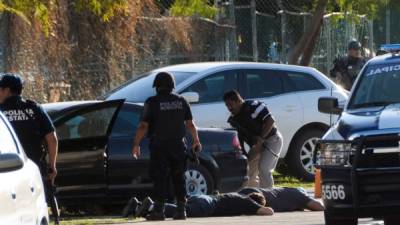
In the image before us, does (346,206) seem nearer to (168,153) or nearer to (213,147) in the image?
(168,153)

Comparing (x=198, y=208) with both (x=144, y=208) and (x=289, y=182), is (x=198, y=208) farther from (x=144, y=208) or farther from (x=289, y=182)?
(x=289, y=182)

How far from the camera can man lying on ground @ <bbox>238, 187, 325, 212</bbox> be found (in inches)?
609

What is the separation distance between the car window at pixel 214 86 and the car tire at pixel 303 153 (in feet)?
4.67

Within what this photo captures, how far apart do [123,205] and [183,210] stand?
1.79m

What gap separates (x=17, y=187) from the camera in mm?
8180

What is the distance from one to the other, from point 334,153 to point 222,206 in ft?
13.4

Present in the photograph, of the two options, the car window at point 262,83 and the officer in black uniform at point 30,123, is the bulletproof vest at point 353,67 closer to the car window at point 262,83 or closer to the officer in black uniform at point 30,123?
the car window at point 262,83

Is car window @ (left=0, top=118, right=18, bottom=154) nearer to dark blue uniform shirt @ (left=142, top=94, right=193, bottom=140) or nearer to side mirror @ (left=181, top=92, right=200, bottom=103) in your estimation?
dark blue uniform shirt @ (left=142, top=94, right=193, bottom=140)

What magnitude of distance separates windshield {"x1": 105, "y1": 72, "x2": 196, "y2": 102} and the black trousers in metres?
3.90

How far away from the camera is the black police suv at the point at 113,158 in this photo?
15.0 meters

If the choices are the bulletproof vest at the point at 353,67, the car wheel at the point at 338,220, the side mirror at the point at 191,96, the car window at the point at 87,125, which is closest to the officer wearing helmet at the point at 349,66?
the bulletproof vest at the point at 353,67

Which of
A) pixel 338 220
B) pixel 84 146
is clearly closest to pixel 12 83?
pixel 84 146

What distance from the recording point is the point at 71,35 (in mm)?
20156

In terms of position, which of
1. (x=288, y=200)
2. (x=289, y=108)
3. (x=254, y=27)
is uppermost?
(x=254, y=27)
